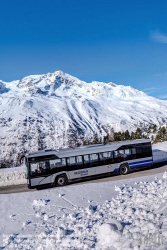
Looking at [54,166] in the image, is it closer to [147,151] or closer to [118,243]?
[147,151]

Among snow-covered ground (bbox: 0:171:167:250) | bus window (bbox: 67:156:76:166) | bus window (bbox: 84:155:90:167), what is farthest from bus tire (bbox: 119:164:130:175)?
snow-covered ground (bbox: 0:171:167:250)

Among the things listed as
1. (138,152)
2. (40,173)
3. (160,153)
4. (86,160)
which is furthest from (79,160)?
(160,153)

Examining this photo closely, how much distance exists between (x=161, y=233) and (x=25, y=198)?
936cm

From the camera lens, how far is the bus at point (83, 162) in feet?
62.6

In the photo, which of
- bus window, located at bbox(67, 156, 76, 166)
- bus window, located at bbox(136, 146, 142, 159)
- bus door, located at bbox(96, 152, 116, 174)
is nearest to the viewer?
bus window, located at bbox(67, 156, 76, 166)

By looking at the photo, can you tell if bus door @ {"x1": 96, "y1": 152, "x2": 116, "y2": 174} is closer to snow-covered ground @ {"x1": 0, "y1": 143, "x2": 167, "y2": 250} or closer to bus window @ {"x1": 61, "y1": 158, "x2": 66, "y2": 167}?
bus window @ {"x1": 61, "y1": 158, "x2": 66, "y2": 167}

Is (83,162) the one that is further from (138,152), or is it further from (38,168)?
(138,152)

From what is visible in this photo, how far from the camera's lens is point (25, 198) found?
14906 mm

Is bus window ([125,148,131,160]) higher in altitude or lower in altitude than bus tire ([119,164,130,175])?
higher

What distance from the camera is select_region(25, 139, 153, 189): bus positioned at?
1909cm

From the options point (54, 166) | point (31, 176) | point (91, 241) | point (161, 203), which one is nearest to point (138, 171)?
point (54, 166)

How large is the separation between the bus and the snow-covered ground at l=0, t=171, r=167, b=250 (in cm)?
353

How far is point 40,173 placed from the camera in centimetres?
1908

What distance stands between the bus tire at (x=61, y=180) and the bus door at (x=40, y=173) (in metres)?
0.65
